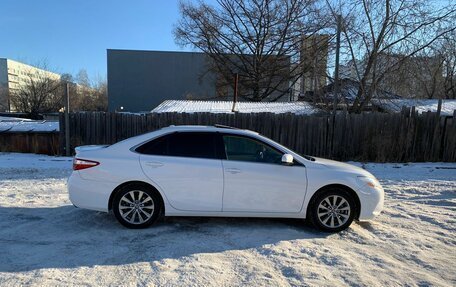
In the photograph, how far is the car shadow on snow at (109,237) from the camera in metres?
4.69

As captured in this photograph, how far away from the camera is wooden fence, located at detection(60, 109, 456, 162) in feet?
45.7

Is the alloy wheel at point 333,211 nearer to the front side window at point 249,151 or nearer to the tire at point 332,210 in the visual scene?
the tire at point 332,210

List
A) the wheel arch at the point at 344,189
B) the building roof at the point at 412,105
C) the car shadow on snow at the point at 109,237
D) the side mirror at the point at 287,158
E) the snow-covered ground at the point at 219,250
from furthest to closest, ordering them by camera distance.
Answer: the building roof at the point at 412,105 < the wheel arch at the point at 344,189 < the side mirror at the point at 287,158 < the car shadow on snow at the point at 109,237 < the snow-covered ground at the point at 219,250

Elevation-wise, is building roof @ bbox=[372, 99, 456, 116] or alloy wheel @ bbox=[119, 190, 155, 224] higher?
building roof @ bbox=[372, 99, 456, 116]

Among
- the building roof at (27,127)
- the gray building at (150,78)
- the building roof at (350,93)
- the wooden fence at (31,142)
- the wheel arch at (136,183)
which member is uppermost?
the gray building at (150,78)

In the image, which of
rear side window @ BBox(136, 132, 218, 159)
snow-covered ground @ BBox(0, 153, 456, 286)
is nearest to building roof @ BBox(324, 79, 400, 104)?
snow-covered ground @ BBox(0, 153, 456, 286)

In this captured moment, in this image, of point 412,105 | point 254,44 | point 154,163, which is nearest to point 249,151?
point 154,163

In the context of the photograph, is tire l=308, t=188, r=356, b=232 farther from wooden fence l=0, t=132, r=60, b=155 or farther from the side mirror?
wooden fence l=0, t=132, r=60, b=155

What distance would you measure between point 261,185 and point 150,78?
159 ft

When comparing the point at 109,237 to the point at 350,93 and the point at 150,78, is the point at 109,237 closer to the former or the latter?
the point at 350,93

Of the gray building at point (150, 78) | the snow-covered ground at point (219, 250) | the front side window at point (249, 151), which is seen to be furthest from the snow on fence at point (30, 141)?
the gray building at point (150, 78)

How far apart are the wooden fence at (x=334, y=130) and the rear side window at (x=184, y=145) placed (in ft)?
26.9

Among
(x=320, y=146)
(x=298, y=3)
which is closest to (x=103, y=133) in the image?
(x=320, y=146)

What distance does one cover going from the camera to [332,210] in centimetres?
591
